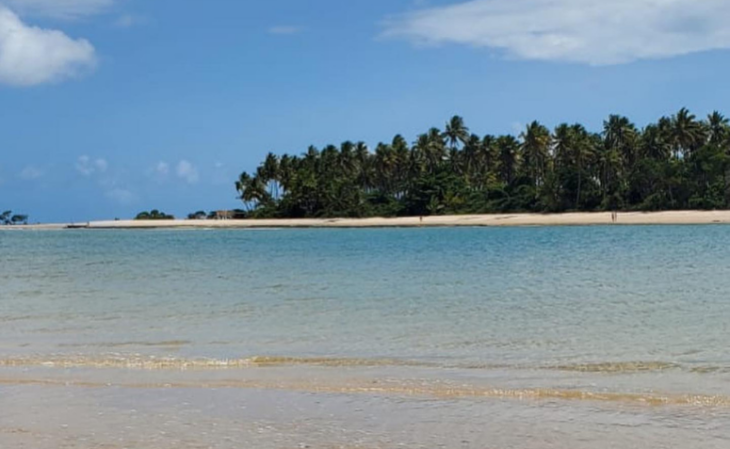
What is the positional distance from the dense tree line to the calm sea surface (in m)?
71.2

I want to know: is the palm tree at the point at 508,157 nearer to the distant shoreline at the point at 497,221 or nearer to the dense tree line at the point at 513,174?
the dense tree line at the point at 513,174

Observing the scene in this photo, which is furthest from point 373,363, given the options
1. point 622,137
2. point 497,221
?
point 622,137

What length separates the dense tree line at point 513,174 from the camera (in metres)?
92.1

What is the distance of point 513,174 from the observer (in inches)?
4525

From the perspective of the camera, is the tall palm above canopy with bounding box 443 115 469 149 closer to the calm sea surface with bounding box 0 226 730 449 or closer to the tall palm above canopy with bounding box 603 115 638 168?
the tall palm above canopy with bounding box 603 115 638 168

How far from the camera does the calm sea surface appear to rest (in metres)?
7.88

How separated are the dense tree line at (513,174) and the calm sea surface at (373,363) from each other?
71.2 metres

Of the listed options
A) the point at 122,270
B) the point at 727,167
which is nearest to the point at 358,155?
the point at 727,167

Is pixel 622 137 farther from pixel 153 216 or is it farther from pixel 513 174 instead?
pixel 153 216

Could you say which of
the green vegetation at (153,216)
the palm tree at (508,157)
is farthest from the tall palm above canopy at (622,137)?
the green vegetation at (153,216)

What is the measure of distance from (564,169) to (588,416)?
92.8 m

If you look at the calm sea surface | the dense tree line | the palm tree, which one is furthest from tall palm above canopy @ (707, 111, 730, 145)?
the calm sea surface

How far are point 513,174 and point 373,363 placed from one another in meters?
105

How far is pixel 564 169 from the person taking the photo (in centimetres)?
9831
